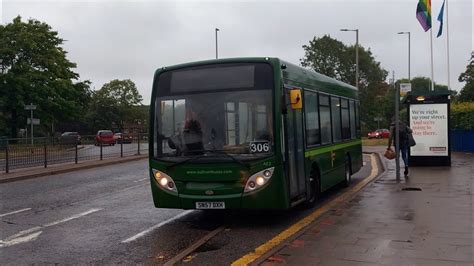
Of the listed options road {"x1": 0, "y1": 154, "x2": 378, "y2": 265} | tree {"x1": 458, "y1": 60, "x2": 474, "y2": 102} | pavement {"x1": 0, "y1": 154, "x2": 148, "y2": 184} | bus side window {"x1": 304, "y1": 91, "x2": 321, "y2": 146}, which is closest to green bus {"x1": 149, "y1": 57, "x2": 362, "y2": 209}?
road {"x1": 0, "y1": 154, "x2": 378, "y2": 265}

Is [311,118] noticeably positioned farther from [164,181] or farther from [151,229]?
[151,229]

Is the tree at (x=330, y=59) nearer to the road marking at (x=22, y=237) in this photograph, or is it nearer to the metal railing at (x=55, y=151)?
the metal railing at (x=55, y=151)

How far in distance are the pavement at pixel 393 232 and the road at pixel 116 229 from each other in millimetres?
751

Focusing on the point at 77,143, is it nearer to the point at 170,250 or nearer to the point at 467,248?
the point at 170,250

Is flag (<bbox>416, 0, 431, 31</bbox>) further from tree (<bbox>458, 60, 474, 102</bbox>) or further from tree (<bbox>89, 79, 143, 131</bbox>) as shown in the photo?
tree (<bbox>89, 79, 143, 131</bbox>)

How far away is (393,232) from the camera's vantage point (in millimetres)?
7379

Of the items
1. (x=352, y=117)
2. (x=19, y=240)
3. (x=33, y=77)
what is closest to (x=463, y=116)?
(x=352, y=117)

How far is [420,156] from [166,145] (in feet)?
38.3

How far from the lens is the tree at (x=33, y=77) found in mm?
46188

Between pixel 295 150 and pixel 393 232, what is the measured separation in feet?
7.04

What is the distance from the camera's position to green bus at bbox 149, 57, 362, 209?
7906mm

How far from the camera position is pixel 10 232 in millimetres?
8281

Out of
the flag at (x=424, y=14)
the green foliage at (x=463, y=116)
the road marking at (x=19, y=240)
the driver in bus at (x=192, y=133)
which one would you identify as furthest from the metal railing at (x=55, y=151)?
the flag at (x=424, y=14)

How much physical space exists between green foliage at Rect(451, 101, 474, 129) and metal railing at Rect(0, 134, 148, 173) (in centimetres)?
1554
